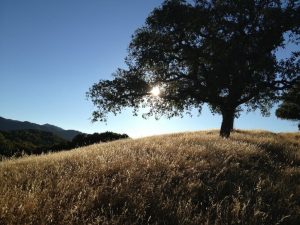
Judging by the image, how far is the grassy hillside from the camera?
6.02 m

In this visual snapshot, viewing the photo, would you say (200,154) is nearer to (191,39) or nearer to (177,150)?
(177,150)

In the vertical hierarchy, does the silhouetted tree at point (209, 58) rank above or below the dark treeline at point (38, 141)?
above

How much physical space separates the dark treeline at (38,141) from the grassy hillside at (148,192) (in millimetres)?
17802

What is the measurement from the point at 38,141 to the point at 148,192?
5023 cm

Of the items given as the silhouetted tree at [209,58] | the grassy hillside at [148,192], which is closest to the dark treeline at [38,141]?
the silhouetted tree at [209,58]

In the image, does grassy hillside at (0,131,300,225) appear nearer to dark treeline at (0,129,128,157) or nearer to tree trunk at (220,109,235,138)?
tree trunk at (220,109,235,138)

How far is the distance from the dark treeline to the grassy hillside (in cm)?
1780

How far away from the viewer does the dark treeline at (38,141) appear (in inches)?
1441

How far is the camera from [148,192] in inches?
290

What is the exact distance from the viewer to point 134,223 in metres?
5.82

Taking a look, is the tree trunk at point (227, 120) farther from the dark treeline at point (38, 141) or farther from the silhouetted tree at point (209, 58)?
the dark treeline at point (38, 141)

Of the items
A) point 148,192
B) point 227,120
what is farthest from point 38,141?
point 148,192

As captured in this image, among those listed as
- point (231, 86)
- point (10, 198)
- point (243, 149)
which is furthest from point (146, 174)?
point (231, 86)

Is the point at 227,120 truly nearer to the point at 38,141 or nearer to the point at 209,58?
the point at 209,58
